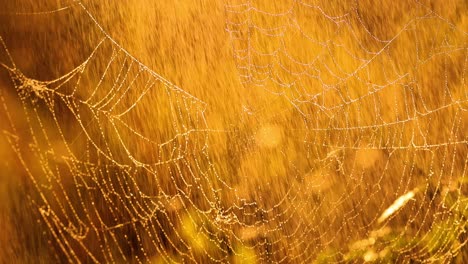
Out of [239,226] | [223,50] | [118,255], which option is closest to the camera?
[118,255]

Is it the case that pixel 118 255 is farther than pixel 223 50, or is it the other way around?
pixel 223 50

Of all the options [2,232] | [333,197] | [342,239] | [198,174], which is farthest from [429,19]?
[2,232]

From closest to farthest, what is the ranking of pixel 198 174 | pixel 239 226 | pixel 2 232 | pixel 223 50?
pixel 2 232 < pixel 239 226 < pixel 198 174 < pixel 223 50

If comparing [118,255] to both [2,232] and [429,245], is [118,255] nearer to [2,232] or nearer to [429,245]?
[2,232]

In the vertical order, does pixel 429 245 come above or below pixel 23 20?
below

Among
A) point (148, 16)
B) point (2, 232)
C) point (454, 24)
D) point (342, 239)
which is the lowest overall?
point (342, 239)

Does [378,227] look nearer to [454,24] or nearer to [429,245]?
[429,245]
